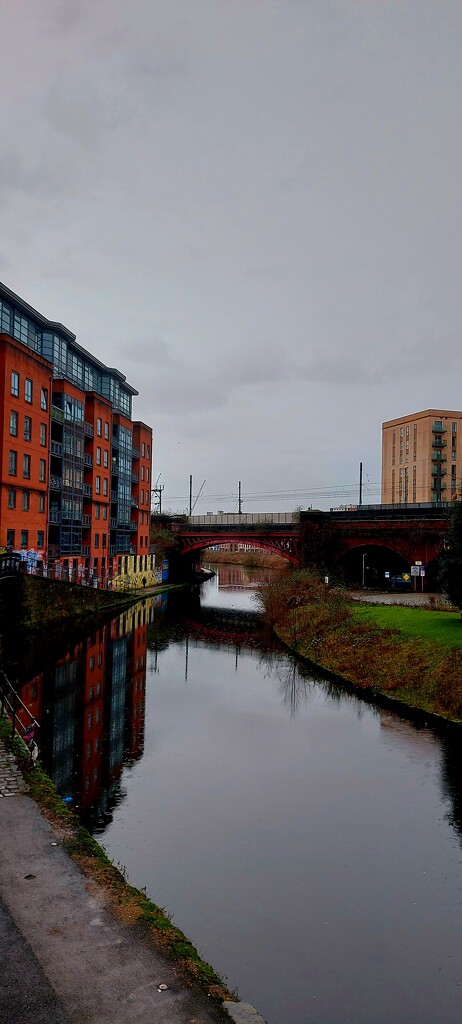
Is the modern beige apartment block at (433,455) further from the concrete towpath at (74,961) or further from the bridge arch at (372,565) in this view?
the concrete towpath at (74,961)

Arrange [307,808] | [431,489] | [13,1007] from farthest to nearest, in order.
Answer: [431,489] < [307,808] < [13,1007]

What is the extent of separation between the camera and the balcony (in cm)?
5909

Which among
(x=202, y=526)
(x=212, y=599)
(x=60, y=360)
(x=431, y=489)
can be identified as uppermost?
(x=60, y=360)

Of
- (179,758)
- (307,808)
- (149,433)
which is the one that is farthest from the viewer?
(149,433)

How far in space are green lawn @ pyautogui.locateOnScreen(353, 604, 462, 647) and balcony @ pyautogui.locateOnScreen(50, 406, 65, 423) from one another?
108 ft

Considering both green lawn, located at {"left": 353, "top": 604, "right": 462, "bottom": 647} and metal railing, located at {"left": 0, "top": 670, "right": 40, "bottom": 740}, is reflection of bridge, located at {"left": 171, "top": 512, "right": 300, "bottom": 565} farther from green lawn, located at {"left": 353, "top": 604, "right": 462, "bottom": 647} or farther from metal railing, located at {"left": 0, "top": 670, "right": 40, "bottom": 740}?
metal railing, located at {"left": 0, "top": 670, "right": 40, "bottom": 740}

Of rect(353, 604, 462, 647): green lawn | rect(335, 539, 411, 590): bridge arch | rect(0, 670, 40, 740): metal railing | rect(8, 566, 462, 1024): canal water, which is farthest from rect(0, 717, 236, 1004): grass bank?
rect(335, 539, 411, 590): bridge arch

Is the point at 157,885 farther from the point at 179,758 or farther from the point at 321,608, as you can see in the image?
the point at 321,608

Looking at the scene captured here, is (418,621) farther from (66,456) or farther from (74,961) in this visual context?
(66,456)

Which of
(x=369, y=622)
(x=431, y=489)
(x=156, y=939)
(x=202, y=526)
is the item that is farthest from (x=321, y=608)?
(x=431, y=489)

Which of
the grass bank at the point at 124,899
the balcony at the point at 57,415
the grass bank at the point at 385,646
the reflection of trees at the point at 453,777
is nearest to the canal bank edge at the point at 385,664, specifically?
the grass bank at the point at 385,646

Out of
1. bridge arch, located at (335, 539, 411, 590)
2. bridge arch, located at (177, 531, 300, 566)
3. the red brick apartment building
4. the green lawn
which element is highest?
the red brick apartment building

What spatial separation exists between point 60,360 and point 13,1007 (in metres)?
63.1

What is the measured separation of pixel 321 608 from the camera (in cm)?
4722
